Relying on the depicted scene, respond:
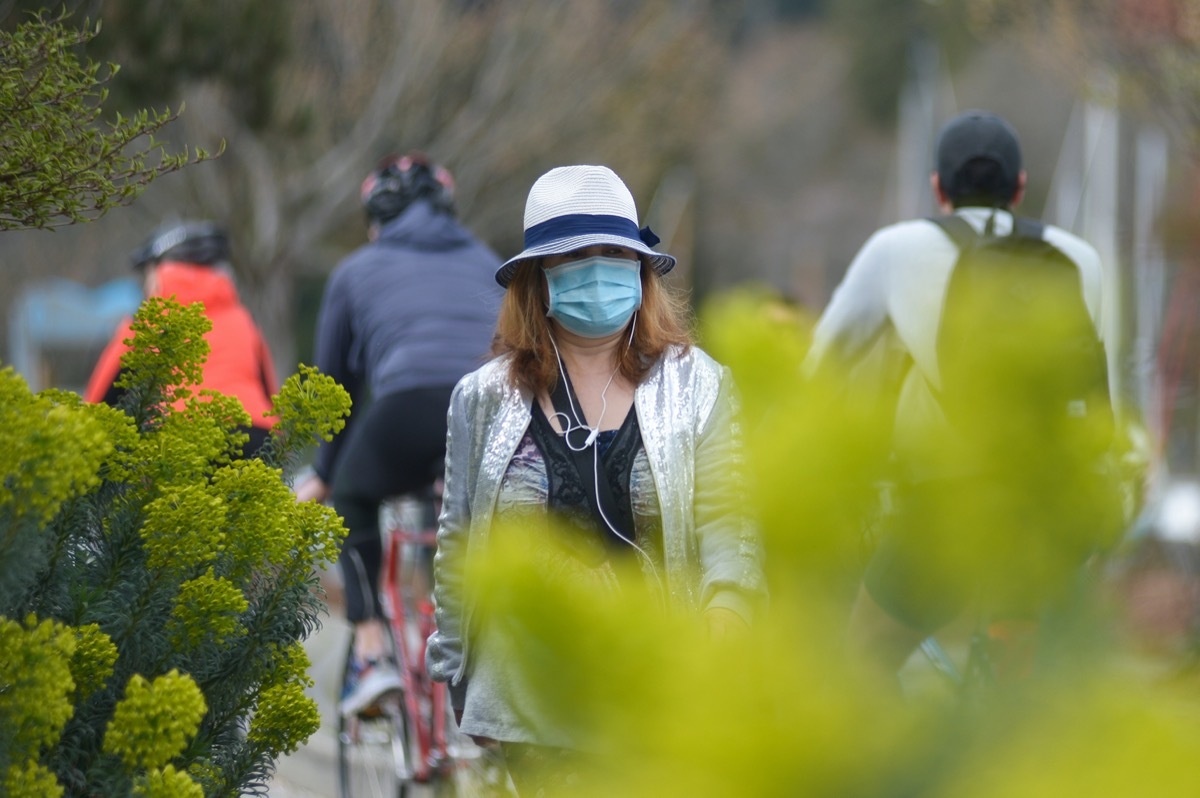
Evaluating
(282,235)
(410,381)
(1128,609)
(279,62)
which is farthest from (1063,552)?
(282,235)

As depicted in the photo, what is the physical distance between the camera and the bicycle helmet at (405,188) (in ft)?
17.4

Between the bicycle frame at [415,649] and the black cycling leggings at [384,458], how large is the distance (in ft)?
0.62

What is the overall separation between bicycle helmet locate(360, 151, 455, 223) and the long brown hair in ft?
6.60

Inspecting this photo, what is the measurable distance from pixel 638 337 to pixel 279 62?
31.7 feet

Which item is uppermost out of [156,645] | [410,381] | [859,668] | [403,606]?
[410,381]

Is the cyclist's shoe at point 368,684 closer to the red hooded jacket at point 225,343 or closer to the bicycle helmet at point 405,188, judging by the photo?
the red hooded jacket at point 225,343

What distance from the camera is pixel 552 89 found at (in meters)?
19.5

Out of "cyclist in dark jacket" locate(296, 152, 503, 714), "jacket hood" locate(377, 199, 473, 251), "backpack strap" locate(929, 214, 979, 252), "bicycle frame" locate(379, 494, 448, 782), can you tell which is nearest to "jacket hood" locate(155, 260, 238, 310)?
"cyclist in dark jacket" locate(296, 152, 503, 714)

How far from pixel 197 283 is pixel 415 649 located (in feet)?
5.41

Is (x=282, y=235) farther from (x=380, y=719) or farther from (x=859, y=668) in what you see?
(x=859, y=668)

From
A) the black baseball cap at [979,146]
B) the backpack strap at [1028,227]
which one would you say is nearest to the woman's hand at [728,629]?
the backpack strap at [1028,227]

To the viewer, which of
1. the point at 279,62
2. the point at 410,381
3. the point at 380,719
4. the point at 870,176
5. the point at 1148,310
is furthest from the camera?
the point at 870,176

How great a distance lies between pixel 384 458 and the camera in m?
4.91

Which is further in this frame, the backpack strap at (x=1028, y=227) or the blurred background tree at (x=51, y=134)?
the backpack strap at (x=1028, y=227)
